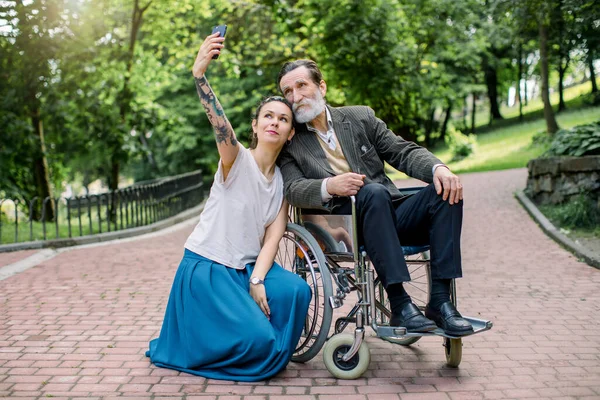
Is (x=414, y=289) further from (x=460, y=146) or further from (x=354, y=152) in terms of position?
(x=460, y=146)

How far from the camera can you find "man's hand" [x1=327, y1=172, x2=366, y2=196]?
3551mm

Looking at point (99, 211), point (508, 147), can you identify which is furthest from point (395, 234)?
point (508, 147)

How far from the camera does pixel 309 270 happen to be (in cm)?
400

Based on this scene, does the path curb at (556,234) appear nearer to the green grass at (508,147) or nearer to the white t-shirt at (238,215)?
the white t-shirt at (238,215)

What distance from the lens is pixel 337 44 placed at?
1603cm

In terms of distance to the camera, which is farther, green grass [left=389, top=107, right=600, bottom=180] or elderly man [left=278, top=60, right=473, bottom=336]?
green grass [left=389, top=107, right=600, bottom=180]

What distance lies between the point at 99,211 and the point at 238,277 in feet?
24.8

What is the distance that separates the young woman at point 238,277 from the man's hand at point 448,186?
0.92 m

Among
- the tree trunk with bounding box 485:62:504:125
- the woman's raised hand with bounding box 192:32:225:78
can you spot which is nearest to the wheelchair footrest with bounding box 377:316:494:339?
the woman's raised hand with bounding box 192:32:225:78

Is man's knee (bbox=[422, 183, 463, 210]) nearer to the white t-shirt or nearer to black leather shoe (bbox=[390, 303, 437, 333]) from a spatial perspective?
black leather shoe (bbox=[390, 303, 437, 333])

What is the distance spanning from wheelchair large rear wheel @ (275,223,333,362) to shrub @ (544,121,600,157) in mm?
7111

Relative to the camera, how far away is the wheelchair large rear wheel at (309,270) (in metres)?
3.57

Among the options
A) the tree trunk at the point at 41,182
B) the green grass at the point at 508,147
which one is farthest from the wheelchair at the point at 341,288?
the green grass at the point at 508,147

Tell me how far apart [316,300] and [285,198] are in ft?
2.15
